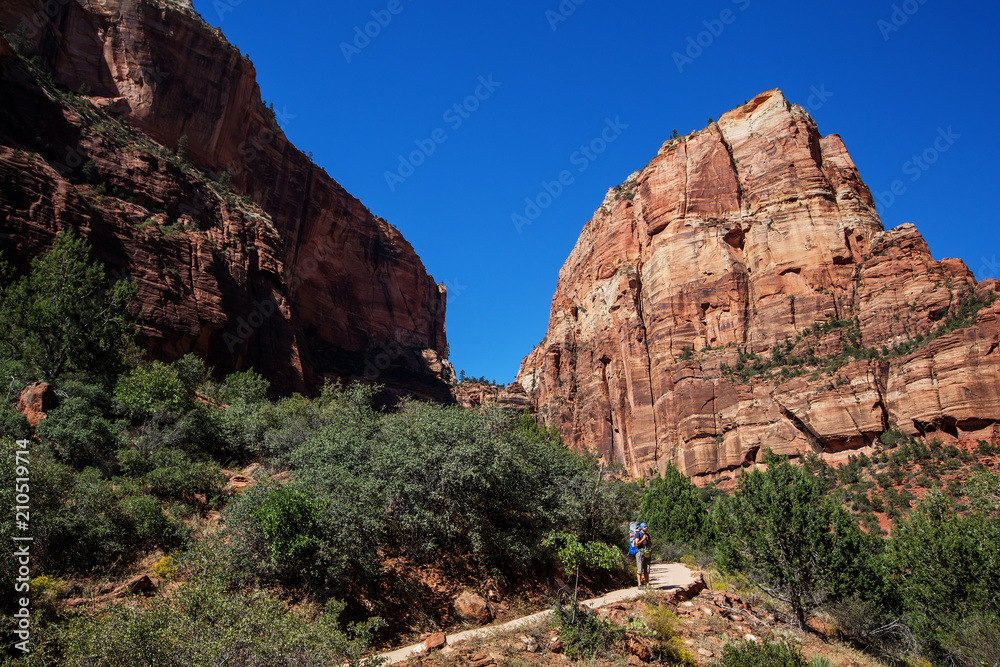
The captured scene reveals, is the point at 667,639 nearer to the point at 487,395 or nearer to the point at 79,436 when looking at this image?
the point at 79,436

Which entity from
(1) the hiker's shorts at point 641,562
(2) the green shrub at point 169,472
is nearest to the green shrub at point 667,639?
(1) the hiker's shorts at point 641,562

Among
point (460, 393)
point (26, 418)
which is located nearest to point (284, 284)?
point (460, 393)

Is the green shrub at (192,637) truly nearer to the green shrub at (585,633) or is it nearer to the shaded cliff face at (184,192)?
the green shrub at (585,633)

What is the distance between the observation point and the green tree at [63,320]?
21.2 meters

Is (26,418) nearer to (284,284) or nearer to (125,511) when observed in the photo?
(125,511)

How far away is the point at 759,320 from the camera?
61250 mm

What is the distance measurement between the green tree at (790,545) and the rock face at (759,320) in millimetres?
Result: 37728

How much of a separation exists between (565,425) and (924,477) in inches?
1622

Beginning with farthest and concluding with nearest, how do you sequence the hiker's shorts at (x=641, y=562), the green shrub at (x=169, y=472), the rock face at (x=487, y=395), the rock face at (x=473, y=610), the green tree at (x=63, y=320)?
the rock face at (x=487, y=395)
the green tree at (x=63, y=320)
the green shrub at (x=169, y=472)
the hiker's shorts at (x=641, y=562)
the rock face at (x=473, y=610)

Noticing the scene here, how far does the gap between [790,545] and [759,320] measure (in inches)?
2013

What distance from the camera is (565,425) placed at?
250ft

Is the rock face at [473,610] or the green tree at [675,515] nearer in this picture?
the rock face at [473,610]

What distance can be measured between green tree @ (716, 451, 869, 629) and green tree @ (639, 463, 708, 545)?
14485 millimetres

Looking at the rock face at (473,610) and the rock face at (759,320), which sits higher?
the rock face at (759,320)
